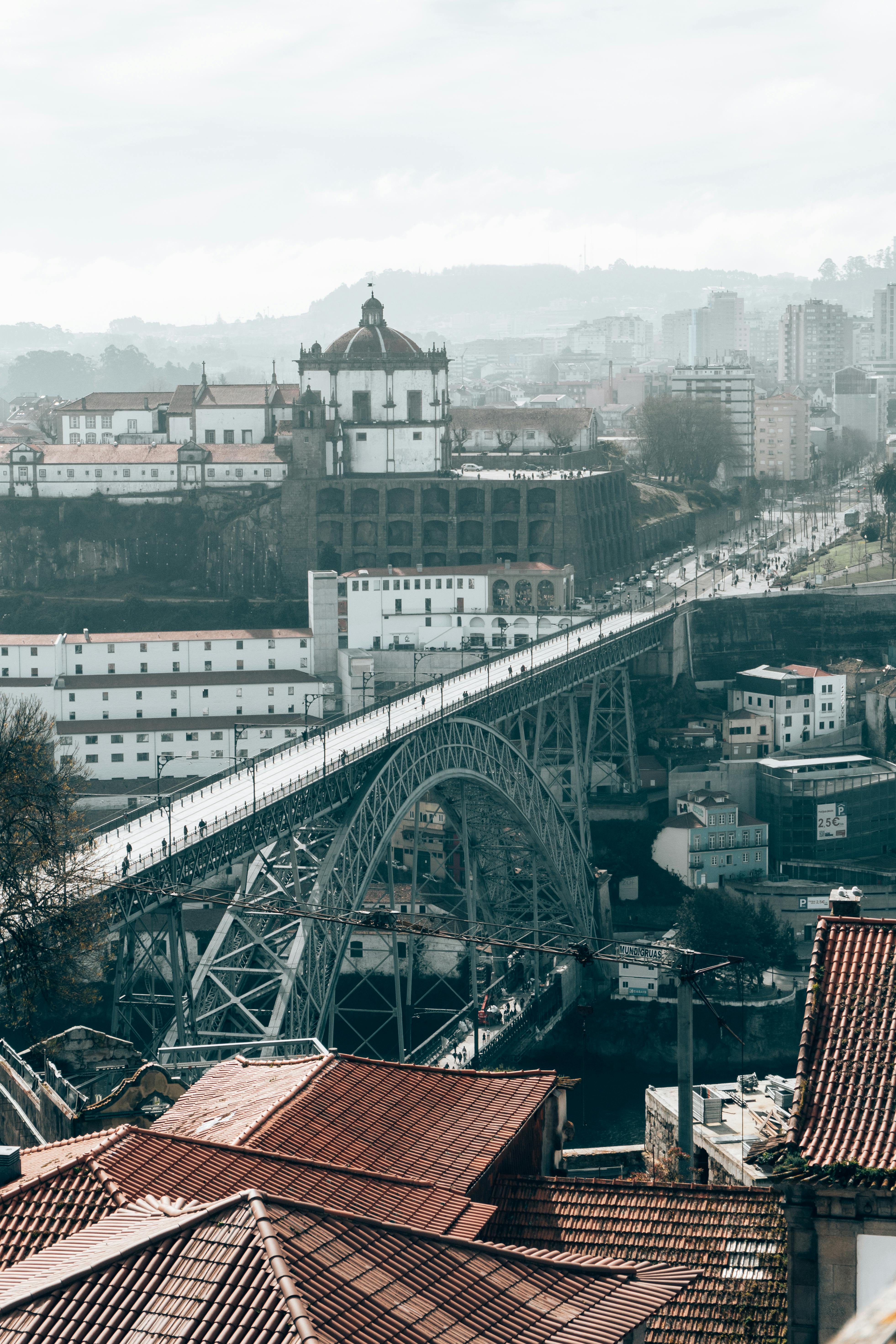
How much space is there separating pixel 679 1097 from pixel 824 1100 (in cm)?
1509

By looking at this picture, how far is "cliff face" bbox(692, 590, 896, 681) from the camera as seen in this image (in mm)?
80875

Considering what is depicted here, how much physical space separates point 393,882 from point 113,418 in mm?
53631

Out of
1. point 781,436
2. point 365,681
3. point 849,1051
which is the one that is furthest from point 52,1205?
point 781,436

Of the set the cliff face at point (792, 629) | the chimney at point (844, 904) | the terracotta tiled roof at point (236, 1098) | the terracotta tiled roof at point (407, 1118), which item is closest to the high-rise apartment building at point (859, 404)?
the cliff face at point (792, 629)

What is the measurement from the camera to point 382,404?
88.1m

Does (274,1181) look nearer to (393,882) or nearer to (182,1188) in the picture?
(182,1188)

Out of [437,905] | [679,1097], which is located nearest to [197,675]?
[437,905]

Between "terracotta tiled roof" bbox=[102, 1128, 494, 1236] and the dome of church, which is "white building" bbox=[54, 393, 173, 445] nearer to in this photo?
the dome of church

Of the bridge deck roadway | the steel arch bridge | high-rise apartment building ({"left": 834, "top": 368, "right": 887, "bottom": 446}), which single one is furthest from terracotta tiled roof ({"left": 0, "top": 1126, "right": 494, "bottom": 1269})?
high-rise apartment building ({"left": 834, "top": 368, "right": 887, "bottom": 446})

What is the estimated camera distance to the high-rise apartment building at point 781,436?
14175 cm

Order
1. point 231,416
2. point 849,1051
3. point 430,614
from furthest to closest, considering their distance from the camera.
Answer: point 231,416
point 430,614
point 849,1051

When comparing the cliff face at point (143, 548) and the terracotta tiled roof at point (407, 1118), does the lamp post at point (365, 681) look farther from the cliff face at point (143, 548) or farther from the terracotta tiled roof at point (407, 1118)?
the terracotta tiled roof at point (407, 1118)

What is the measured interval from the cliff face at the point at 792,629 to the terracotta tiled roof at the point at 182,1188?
67.1 m

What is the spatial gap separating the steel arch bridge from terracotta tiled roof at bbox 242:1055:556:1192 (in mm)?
14236
